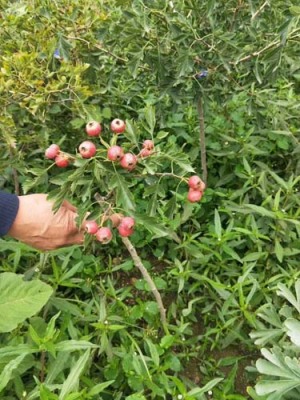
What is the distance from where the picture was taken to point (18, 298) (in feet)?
5.71

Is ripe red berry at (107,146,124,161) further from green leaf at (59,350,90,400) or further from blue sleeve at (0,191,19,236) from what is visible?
green leaf at (59,350,90,400)

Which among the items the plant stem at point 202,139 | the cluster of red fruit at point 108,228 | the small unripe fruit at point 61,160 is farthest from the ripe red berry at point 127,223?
the plant stem at point 202,139

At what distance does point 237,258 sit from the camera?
2410 millimetres

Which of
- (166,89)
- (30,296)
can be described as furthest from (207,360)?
(166,89)

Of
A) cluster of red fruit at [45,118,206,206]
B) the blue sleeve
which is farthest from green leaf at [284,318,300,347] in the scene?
the blue sleeve

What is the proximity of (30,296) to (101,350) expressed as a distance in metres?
0.46

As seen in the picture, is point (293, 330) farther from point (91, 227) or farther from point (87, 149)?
point (87, 149)

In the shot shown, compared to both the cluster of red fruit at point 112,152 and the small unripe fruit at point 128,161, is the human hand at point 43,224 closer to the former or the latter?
the cluster of red fruit at point 112,152

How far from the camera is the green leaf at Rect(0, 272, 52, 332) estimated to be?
1688 millimetres

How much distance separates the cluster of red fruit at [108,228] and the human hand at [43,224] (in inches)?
5.4

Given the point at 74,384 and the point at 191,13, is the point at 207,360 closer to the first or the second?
the point at 74,384

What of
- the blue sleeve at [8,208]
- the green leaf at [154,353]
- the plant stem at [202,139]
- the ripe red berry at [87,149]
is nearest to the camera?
the ripe red berry at [87,149]

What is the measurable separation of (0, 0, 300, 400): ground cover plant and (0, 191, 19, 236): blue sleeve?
0.07 m

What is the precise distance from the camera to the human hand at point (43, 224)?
177 cm
